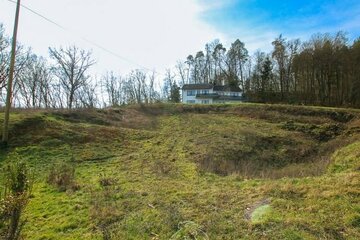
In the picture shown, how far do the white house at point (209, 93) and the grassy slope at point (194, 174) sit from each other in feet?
81.9

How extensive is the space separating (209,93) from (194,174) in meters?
47.6

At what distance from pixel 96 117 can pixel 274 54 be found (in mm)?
35718

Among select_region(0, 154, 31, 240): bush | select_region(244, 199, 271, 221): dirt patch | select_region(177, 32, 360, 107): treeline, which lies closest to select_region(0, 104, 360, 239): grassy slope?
select_region(244, 199, 271, 221): dirt patch

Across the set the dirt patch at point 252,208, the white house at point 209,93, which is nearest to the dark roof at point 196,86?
the white house at point 209,93

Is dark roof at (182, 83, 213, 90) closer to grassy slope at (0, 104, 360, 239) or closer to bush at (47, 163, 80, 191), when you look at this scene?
grassy slope at (0, 104, 360, 239)

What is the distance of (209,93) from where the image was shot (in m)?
58.9

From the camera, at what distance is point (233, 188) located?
8438 mm

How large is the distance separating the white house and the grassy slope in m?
24.9

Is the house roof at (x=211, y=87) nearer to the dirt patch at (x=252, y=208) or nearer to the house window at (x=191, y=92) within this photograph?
the house window at (x=191, y=92)

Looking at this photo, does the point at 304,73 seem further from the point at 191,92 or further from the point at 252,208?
the point at 252,208

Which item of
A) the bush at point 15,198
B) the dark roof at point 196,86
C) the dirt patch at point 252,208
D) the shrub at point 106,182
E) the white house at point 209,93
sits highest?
the dark roof at point 196,86

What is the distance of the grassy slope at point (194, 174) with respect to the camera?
5988 millimetres

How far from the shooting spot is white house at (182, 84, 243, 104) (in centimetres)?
5591

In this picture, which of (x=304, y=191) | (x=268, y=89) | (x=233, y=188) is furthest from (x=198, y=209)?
(x=268, y=89)
